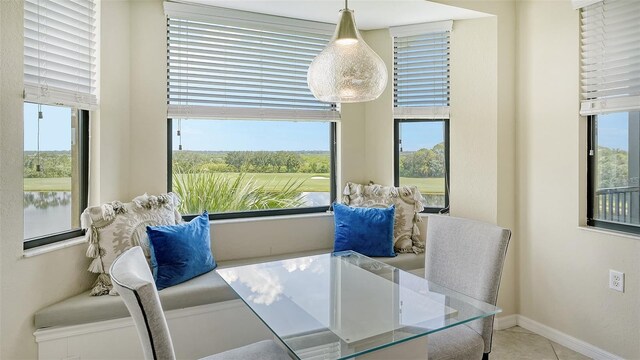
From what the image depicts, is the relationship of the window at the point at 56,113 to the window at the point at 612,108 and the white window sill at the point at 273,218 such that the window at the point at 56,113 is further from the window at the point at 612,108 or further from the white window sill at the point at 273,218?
the window at the point at 612,108

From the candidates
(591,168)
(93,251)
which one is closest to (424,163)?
(591,168)

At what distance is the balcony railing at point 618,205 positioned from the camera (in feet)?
7.55

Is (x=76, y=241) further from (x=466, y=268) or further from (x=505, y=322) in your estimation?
(x=505, y=322)

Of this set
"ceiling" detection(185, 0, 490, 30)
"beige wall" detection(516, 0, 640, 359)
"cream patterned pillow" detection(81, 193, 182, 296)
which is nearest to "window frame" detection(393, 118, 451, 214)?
"beige wall" detection(516, 0, 640, 359)

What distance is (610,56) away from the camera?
2344 mm

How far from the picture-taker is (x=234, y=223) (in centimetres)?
286

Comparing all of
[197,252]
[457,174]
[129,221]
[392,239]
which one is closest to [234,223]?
[197,252]

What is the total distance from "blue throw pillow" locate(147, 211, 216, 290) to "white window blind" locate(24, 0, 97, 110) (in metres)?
0.88

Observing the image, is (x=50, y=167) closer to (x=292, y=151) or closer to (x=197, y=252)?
(x=197, y=252)

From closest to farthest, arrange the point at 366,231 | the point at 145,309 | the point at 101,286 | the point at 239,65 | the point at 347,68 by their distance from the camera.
Result: the point at 145,309 < the point at 347,68 < the point at 101,286 < the point at 366,231 < the point at 239,65

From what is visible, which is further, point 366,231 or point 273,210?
point 273,210

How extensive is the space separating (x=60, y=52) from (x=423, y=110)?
255 cm

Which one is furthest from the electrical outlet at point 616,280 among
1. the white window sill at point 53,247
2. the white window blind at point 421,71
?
the white window sill at point 53,247

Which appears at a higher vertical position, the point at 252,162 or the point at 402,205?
the point at 252,162
